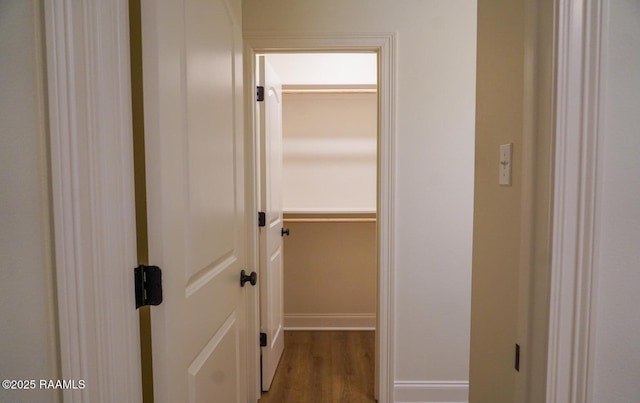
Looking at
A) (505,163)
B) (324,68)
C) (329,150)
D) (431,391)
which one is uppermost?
(324,68)

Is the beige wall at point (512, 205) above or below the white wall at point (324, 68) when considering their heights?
below

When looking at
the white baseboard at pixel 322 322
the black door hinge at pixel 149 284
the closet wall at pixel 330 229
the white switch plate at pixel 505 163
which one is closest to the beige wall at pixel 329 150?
the closet wall at pixel 330 229

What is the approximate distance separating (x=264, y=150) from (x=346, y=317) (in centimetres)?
185

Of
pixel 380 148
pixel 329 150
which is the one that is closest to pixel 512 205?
pixel 380 148

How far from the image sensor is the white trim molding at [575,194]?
585 millimetres

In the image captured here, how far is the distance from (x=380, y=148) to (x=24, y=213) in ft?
5.27

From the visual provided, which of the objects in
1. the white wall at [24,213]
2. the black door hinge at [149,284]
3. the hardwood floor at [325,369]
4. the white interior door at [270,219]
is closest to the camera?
the white wall at [24,213]

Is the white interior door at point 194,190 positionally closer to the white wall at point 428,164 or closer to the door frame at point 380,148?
the door frame at point 380,148

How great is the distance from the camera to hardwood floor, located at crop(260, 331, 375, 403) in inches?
83.0

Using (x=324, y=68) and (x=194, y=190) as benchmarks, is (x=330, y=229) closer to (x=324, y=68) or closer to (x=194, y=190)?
(x=324, y=68)

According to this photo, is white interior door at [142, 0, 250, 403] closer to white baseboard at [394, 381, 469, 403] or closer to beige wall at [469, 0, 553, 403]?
beige wall at [469, 0, 553, 403]

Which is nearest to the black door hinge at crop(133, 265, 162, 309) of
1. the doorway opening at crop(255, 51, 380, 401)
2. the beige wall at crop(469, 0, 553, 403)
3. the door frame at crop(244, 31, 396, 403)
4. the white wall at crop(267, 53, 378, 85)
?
the beige wall at crop(469, 0, 553, 403)

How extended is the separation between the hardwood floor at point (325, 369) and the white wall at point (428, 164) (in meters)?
0.40

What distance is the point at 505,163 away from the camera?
80cm
